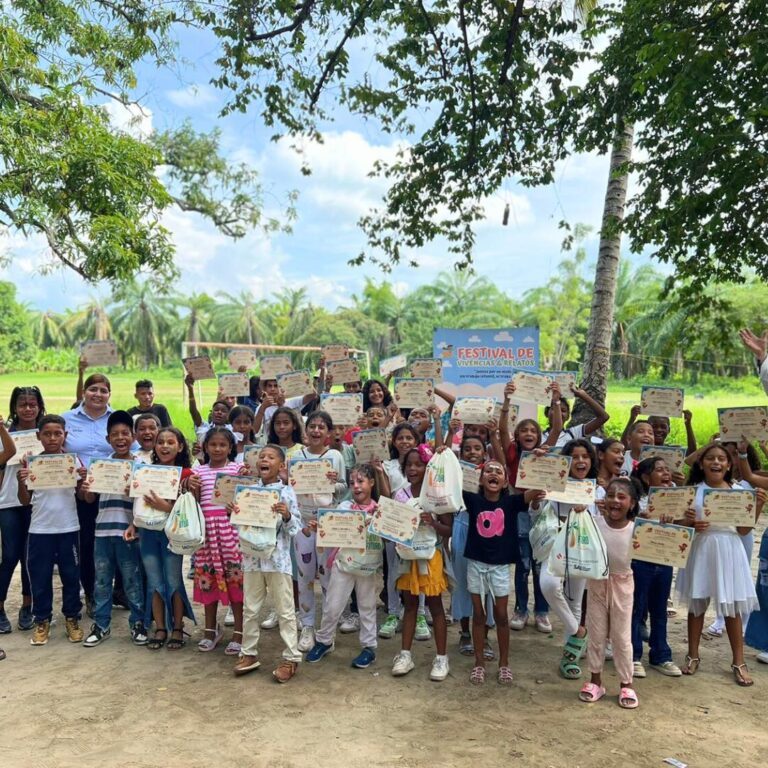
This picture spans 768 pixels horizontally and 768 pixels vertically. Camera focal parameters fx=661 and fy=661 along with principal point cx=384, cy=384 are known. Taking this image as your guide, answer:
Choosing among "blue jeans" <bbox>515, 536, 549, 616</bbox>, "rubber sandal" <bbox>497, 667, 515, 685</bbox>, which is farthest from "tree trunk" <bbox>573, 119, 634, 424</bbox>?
"rubber sandal" <bbox>497, 667, 515, 685</bbox>

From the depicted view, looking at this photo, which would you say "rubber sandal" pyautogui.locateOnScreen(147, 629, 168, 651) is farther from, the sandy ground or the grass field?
the grass field

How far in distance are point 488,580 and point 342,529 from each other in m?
0.96

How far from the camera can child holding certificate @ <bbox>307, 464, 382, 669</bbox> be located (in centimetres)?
424

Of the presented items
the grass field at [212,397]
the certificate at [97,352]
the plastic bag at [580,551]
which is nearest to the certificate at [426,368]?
the plastic bag at [580,551]

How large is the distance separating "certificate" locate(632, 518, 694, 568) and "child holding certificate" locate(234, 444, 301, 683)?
205 centimetres

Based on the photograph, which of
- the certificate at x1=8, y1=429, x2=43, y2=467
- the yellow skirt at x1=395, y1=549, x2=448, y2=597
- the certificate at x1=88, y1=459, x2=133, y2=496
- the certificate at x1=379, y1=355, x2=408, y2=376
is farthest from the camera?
the certificate at x1=379, y1=355, x2=408, y2=376

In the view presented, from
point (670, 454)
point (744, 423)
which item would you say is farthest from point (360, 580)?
point (744, 423)

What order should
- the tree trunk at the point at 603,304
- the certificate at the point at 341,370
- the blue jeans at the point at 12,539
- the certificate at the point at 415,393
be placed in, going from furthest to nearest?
1. the tree trunk at the point at 603,304
2. the certificate at the point at 341,370
3. the certificate at the point at 415,393
4. the blue jeans at the point at 12,539

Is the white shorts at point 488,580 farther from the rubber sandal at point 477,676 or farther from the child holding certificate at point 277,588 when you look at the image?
the child holding certificate at point 277,588

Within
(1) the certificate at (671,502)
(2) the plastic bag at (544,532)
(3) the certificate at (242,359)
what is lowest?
(2) the plastic bag at (544,532)

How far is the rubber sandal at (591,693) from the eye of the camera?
Answer: 3.81 m

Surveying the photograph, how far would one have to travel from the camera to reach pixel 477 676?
13.3 feet

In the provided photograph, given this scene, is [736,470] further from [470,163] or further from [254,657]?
[470,163]

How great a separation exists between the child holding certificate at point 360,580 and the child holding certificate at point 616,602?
1336 mm
